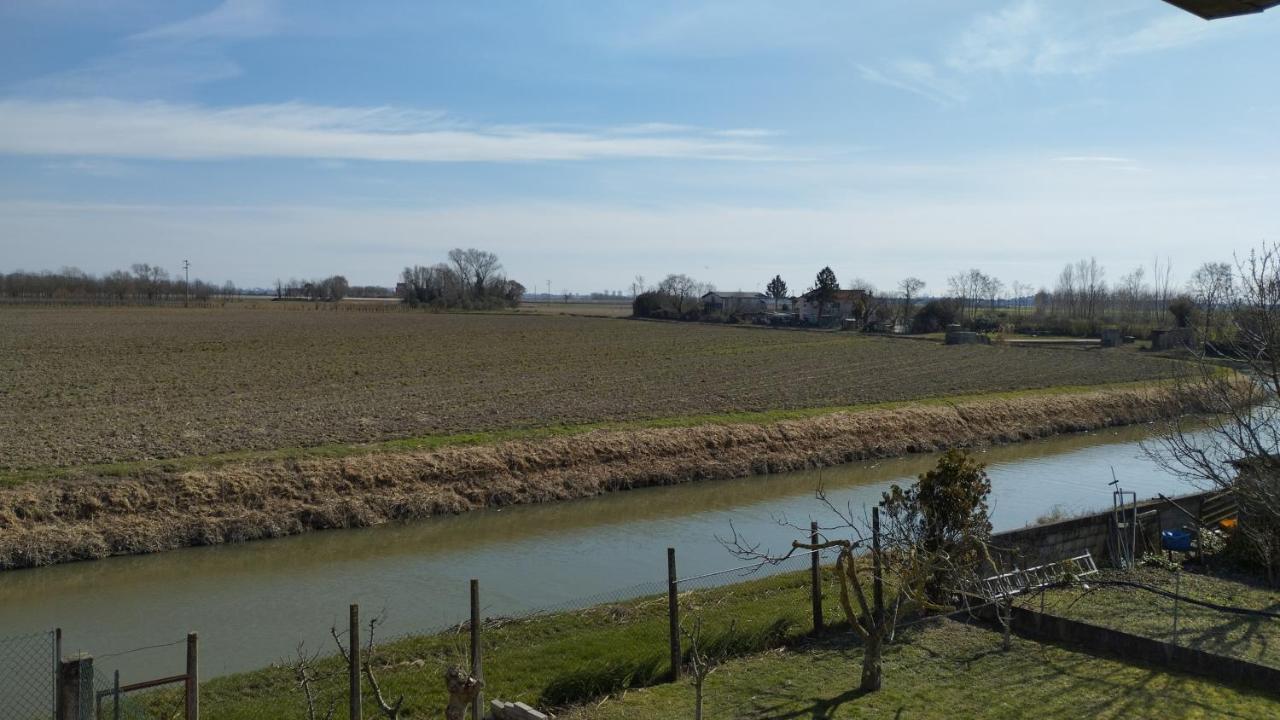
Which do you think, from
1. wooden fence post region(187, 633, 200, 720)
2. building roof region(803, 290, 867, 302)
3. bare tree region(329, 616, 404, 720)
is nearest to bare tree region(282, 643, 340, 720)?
bare tree region(329, 616, 404, 720)

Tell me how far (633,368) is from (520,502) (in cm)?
2202

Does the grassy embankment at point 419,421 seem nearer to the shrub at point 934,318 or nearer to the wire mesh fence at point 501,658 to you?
the wire mesh fence at point 501,658

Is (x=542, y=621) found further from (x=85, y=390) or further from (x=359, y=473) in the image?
(x=85, y=390)

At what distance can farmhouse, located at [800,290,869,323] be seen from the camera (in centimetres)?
9829

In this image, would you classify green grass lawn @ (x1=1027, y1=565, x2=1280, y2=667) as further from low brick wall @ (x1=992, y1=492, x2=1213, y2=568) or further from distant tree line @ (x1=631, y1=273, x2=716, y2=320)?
distant tree line @ (x1=631, y1=273, x2=716, y2=320)

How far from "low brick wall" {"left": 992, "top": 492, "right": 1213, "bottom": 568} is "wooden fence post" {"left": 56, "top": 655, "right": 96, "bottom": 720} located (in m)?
10.3

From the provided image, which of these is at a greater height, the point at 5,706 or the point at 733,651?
the point at 733,651

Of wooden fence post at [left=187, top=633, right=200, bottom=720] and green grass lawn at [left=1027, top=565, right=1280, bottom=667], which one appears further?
green grass lawn at [left=1027, top=565, right=1280, bottom=667]

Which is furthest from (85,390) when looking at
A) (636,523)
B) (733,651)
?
(733,651)

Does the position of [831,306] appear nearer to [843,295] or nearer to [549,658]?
[843,295]

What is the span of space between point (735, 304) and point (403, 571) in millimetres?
97740

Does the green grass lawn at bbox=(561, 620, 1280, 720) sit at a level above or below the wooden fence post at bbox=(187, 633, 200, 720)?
below

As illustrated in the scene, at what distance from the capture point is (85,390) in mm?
30500

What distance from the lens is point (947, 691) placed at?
921cm
